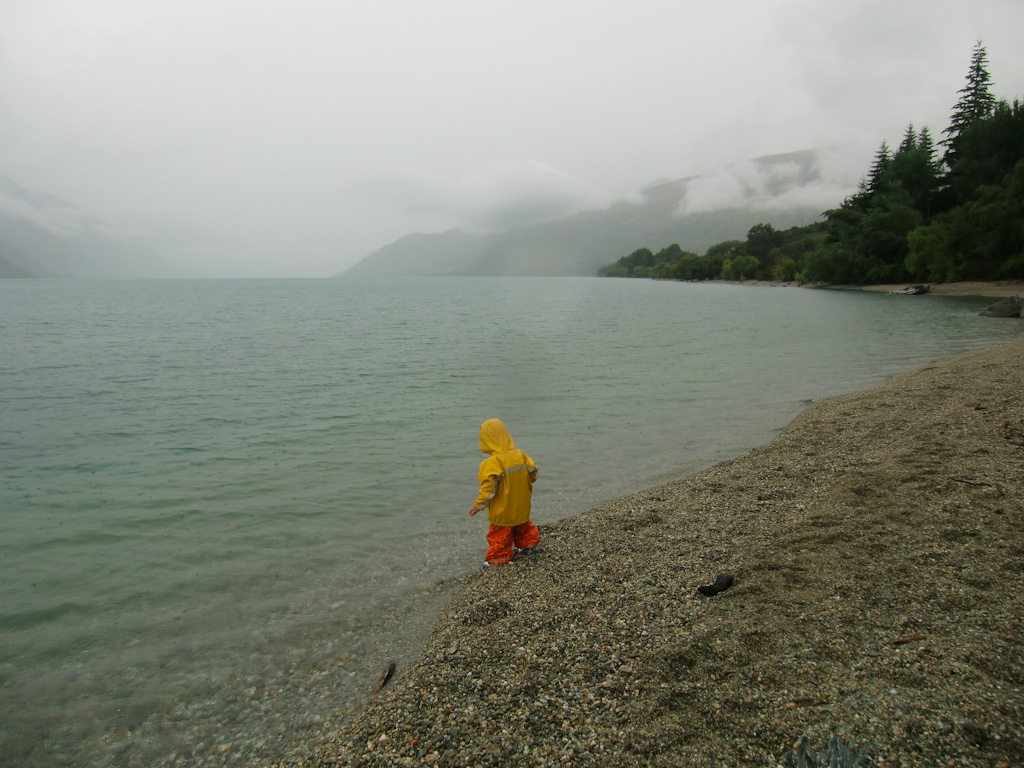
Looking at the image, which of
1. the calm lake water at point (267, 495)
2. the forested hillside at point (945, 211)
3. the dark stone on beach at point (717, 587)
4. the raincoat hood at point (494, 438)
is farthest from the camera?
the forested hillside at point (945, 211)

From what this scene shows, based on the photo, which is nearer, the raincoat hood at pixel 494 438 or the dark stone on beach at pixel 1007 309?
the raincoat hood at pixel 494 438

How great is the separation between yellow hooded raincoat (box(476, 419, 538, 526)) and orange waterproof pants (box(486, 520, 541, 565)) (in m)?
0.22

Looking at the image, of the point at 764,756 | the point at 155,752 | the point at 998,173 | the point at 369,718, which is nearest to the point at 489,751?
the point at 369,718

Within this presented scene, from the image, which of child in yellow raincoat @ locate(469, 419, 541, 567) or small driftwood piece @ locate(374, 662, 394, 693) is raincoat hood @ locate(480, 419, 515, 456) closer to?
child in yellow raincoat @ locate(469, 419, 541, 567)

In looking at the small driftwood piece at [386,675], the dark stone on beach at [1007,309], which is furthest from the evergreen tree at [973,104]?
the small driftwood piece at [386,675]

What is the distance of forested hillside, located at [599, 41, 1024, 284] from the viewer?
72.6 m

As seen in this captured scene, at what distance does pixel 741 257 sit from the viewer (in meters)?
179

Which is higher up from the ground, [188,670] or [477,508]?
[477,508]

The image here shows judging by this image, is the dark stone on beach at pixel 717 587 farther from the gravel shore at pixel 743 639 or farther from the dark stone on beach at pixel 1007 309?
the dark stone on beach at pixel 1007 309

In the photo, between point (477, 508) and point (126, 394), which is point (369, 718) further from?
point (126, 394)

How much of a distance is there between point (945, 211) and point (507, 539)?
4813 inches

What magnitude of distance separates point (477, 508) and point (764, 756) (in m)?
4.59

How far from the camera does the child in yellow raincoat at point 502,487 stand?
8.11m

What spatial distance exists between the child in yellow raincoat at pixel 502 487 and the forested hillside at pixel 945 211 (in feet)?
279
